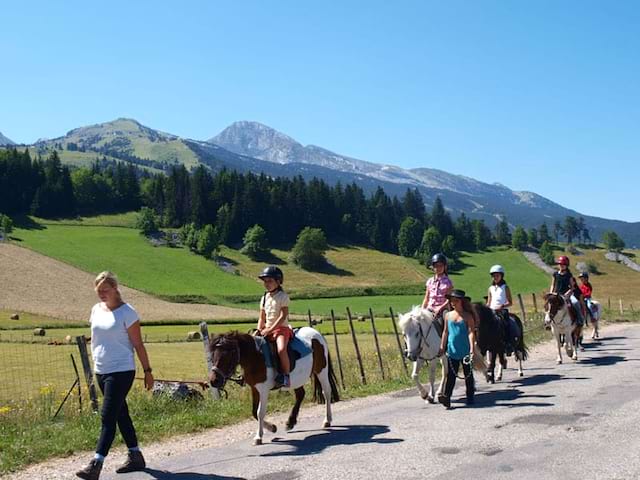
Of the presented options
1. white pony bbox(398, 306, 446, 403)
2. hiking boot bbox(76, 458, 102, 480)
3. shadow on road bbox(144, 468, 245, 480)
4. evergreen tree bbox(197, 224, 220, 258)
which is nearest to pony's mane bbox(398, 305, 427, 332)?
white pony bbox(398, 306, 446, 403)

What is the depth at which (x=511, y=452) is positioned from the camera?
27.2 feet

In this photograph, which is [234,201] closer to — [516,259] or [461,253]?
[461,253]

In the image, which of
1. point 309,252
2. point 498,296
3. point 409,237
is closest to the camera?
point 498,296

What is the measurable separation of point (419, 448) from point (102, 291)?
15.5ft

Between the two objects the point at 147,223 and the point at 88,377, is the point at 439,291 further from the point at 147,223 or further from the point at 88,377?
the point at 147,223

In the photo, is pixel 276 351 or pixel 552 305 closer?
pixel 276 351

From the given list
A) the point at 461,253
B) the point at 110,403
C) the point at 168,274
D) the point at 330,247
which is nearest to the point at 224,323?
the point at 168,274

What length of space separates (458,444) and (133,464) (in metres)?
4.39

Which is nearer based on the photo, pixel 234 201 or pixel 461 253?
pixel 234 201

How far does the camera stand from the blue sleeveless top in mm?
11992

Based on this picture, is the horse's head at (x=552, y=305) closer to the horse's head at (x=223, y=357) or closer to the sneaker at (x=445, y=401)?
the sneaker at (x=445, y=401)

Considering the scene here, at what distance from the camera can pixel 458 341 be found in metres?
12.1

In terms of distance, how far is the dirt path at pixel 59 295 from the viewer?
65.6 metres

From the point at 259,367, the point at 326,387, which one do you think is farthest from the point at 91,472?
the point at 326,387
